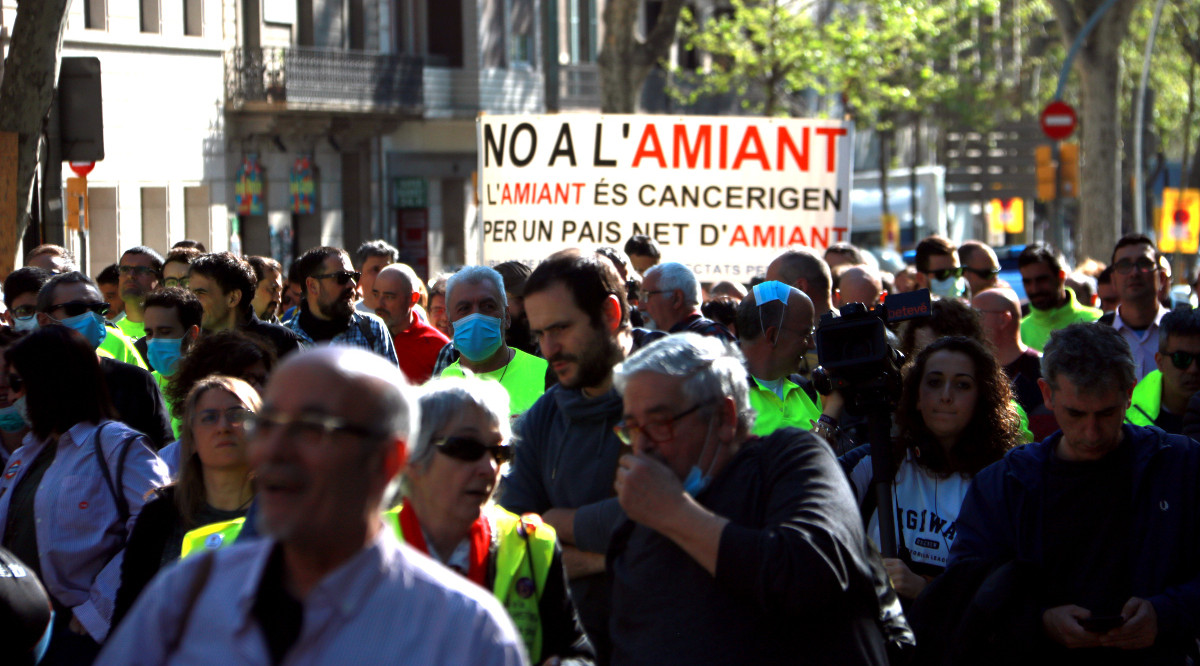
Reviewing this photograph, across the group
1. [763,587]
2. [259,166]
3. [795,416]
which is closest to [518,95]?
[259,166]

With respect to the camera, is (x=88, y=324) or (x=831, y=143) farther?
(x=831, y=143)

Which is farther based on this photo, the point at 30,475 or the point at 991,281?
the point at 991,281

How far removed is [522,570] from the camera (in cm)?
336

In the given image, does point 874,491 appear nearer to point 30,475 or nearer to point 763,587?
point 763,587

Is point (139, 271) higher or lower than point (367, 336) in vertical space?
higher

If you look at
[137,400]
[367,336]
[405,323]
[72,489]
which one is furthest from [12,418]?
[405,323]

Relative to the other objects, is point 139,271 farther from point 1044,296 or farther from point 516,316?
point 1044,296

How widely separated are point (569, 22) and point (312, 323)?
28.6 metres

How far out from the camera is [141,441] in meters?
5.00

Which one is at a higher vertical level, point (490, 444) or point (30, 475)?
point (490, 444)

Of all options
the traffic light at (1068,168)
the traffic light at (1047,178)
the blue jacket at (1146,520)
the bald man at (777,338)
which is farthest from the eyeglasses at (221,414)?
the traffic light at (1068,168)

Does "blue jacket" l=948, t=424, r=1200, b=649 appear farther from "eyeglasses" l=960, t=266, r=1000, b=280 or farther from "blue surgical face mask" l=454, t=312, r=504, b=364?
"eyeglasses" l=960, t=266, r=1000, b=280

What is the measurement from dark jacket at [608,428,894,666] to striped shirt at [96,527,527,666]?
86 centimetres

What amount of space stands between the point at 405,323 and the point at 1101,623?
198 inches
